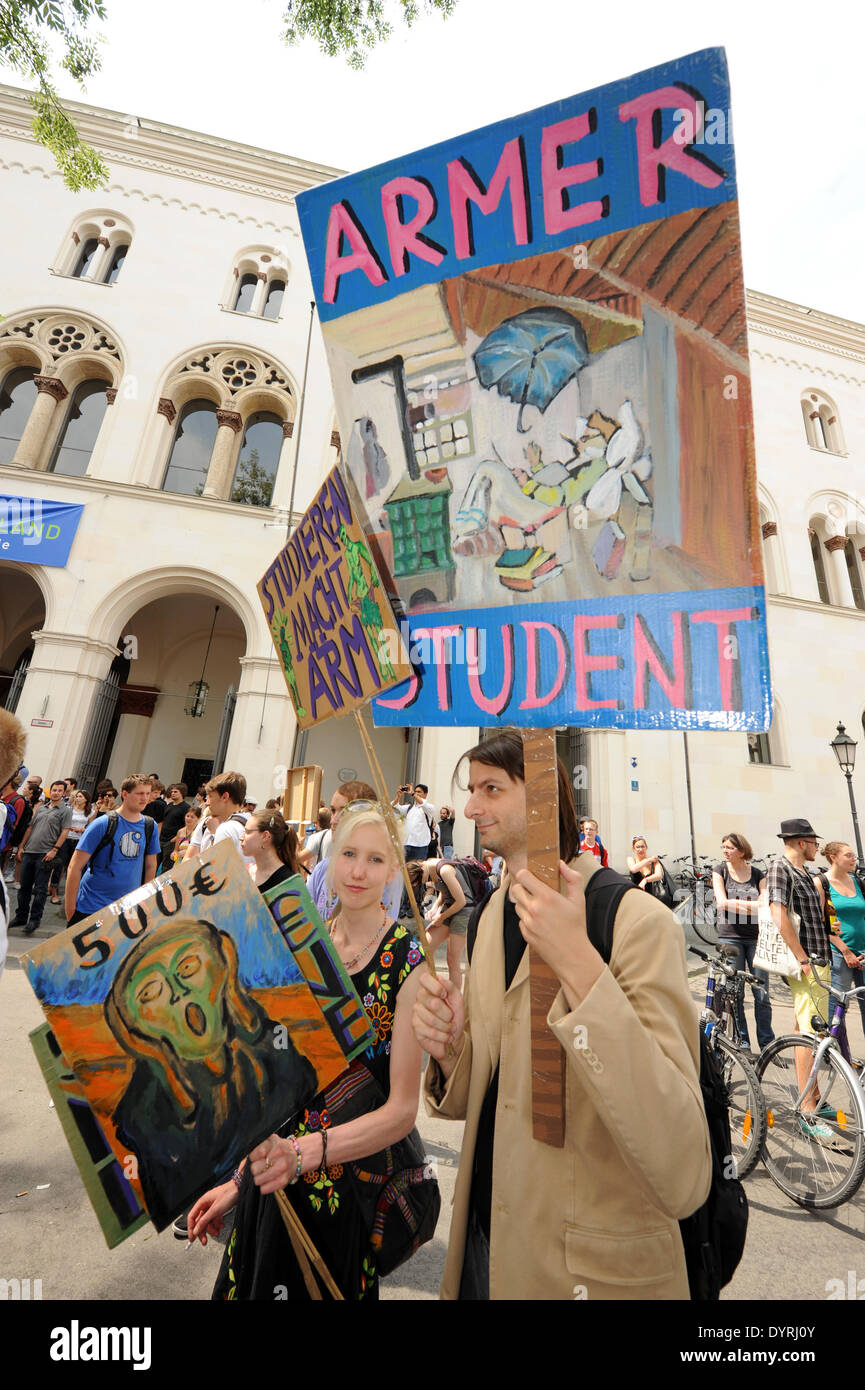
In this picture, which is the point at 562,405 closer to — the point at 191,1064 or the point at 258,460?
the point at 191,1064

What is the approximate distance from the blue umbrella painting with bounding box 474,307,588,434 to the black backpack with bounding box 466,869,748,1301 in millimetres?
1187

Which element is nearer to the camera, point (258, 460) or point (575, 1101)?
point (575, 1101)

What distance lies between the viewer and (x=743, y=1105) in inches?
150

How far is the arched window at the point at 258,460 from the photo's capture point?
14.8m

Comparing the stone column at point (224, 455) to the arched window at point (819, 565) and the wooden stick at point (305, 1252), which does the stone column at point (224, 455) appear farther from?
the arched window at point (819, 565)

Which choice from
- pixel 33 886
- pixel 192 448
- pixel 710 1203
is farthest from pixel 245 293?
pixel 710 1203

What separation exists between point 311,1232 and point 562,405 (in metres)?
2.29

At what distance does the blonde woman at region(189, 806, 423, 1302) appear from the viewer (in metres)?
1.48

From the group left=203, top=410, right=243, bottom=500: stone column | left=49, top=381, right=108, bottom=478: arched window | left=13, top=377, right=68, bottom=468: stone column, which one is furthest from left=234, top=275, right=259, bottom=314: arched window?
left=13, top=377, right=68, bottom=468: stone column

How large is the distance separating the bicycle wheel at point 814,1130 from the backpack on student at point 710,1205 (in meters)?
2.53

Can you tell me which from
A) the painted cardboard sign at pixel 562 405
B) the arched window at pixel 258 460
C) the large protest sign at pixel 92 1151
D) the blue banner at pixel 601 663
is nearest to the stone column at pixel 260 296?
the arched window at pixel 258 460

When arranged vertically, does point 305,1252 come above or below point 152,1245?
above
